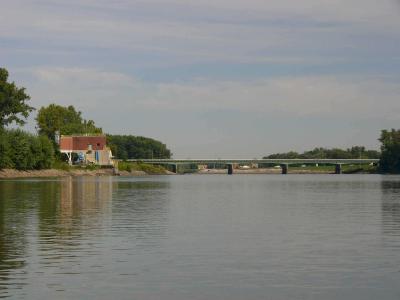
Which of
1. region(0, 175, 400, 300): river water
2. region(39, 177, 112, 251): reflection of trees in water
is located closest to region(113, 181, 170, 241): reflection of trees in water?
region(0, 175, 400, 300): river water

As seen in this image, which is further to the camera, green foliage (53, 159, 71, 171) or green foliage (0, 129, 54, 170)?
green foliage (53, 159, 71, 171)

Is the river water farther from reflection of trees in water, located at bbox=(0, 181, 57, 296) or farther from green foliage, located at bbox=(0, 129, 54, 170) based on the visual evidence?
green foliage, located at bbox=(0, 129, 54, 170)

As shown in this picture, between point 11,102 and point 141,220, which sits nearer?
point 141,220

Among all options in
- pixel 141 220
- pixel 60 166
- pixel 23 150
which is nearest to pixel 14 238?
pixel 141 220

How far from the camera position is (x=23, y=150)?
149875 mm

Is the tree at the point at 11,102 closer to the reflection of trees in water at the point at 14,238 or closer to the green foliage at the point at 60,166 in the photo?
the green foliage at the point at 60,166

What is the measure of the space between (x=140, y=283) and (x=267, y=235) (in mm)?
12992

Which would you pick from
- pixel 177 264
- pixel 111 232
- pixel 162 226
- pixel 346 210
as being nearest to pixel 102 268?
pixel 177 264

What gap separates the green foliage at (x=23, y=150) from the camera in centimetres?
14475

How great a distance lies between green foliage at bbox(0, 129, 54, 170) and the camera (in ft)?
475

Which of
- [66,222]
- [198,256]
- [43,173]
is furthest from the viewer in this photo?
[43,173]

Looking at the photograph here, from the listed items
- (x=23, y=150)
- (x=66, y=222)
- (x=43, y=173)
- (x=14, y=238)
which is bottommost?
(x=14, y=238)

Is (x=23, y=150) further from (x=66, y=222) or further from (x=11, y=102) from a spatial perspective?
(x=66, y=222)

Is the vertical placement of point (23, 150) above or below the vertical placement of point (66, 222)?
above
